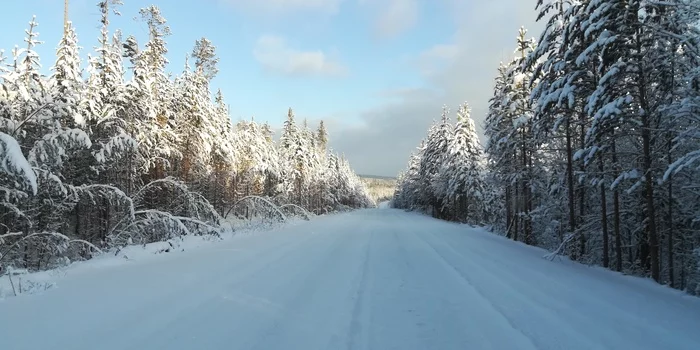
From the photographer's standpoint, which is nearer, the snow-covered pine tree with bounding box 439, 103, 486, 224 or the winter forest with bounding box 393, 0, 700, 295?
the winter forest with bounding box 393, 0, 700, 295

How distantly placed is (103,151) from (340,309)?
11.4 metres

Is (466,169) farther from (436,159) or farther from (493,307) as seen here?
(493,307)

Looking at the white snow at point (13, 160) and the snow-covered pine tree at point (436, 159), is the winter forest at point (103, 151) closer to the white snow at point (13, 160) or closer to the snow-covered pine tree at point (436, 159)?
the white snow at point (13, 160)

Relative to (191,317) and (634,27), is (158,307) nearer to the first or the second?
(191,317)

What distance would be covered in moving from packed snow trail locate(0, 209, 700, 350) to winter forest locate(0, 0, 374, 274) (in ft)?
7.69

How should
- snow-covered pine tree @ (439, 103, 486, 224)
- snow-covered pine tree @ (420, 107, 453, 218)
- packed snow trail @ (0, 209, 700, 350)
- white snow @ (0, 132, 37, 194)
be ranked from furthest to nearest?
snow-covered pine tree @ (420, 107, 453, 218)
snow-covered pine tree @ (439, 103, 486, 224)
white snow @ (0, 132, 37, 194)
packed snow trail @ (0, 209, 700, 350)

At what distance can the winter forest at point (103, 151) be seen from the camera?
9922 mm

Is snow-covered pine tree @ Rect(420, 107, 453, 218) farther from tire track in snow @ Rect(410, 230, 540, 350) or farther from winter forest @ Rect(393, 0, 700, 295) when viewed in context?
tire track in snow @ Rect(410, 230, 540, 350)

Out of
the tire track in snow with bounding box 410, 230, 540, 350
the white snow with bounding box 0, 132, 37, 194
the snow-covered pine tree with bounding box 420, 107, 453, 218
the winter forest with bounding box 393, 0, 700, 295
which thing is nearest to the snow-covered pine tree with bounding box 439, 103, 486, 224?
the snow-covered pine tree with bounding box 420, 107, 453, 218

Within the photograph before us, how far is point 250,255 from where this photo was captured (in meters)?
9.98

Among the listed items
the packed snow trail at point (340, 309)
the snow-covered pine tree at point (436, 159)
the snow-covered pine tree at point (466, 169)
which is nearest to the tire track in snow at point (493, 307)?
the packed snow trail at point (340, 309)

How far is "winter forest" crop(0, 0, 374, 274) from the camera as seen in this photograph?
9.92 metres

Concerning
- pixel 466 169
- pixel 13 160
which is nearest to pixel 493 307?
pixel 13 160

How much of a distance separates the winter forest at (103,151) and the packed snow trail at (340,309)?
92.3 inches
